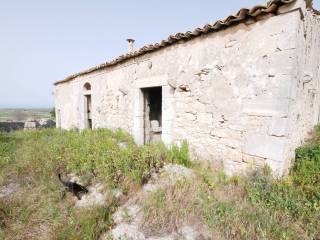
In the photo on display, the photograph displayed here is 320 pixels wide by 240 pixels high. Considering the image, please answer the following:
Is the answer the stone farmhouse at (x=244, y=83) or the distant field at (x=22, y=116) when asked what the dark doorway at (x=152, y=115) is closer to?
the stone farmhouse at (x=244, y=83)

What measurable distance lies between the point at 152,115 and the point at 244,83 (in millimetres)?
3987

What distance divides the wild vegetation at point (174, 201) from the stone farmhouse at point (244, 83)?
13.5 inches

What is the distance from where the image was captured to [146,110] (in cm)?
639

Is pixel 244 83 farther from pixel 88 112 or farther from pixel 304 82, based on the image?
pixel 88 112

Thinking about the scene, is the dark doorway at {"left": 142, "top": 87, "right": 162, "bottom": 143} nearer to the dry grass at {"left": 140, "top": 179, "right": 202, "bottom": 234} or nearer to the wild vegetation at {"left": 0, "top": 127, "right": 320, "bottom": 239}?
the wild vegetation at {"left": 0, "top": 127, "right": 320, "bottom": 239}

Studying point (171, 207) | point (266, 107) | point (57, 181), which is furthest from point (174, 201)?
point (57, 181)

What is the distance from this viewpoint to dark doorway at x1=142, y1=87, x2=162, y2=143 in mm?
6395

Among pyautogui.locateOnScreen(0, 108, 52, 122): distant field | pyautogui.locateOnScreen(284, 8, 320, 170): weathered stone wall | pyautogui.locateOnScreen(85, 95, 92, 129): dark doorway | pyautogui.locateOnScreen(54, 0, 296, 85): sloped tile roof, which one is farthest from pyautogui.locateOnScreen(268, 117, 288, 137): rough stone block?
pyautogui.locateOnScreen(0, 108, 52, 122): distant field

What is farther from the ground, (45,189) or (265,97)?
(265,97)

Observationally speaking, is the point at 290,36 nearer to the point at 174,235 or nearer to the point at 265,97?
the point at 265,97

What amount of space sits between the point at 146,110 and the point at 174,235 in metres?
4.35

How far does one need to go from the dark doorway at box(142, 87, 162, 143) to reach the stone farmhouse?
630 millimetres

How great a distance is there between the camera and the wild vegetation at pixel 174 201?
246 cm

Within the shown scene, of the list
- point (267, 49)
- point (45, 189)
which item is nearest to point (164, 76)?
point (267, 49)
